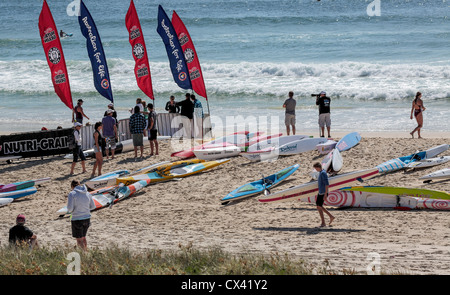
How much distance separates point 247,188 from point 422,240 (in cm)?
442

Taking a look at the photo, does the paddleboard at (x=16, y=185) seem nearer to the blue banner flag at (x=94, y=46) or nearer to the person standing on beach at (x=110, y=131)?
the person standing on beach at (x=110, y=131)

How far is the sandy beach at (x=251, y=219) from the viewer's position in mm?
8906

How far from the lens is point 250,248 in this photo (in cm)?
932

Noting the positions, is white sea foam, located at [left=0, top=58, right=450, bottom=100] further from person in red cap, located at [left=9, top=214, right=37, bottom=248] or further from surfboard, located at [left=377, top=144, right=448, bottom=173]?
person in red cap, located at [left=9, top=214, right=37, bottom=248]

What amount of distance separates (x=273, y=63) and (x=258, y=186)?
25.3m

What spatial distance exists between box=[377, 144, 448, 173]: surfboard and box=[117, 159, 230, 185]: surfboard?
153 inches

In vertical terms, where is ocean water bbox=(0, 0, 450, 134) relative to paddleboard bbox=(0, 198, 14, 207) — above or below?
above

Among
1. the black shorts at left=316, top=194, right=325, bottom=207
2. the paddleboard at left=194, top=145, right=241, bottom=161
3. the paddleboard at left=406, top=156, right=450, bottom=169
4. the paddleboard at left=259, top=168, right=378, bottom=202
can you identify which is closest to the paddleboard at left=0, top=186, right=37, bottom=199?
the paddleboard at left=194, top=145, right=241, bottom=161

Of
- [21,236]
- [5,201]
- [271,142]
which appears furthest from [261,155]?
[21,236]

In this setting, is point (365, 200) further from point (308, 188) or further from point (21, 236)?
point (21, 236)

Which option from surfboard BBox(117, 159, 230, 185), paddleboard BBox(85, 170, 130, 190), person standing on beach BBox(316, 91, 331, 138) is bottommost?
paddleboard BBox(85, 170, 130, 190)

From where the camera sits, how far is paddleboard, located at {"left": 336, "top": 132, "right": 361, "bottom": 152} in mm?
15492

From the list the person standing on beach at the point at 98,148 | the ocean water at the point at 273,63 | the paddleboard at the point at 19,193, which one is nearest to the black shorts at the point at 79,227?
the paddleboard at the point at 19,193
